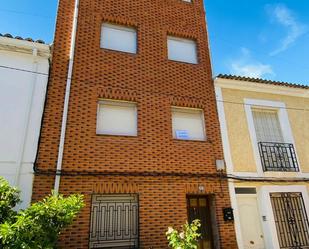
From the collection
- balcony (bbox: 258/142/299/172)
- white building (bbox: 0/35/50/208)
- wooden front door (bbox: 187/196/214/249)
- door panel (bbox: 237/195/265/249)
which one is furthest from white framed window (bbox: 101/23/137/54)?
door panel (bbox: 237/195/265/249)

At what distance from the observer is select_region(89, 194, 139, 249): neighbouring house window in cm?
649

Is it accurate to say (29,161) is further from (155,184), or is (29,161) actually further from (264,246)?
(264,246)

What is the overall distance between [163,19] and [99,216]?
7.18 meters

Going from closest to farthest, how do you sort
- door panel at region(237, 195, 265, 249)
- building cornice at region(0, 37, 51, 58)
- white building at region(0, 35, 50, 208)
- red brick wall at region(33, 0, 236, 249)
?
white building at region(0, 35, 50, 208), red brick wall at region(33, 0, 236, 249), building cornice at region(0, 37, 51, 58), door panel at region(237, 195, 265, 249)

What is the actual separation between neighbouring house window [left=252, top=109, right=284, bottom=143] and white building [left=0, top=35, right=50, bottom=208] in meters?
7.29

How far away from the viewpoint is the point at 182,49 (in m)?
9.73

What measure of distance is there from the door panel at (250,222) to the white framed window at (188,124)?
2.35 m

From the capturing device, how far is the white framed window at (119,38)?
8672mm

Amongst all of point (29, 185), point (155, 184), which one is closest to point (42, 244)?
point (29, 185)

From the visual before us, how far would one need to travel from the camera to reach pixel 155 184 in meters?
7.27

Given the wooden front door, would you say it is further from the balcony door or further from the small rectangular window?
the balcony door

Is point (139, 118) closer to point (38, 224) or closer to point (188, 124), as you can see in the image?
point (188, 124)

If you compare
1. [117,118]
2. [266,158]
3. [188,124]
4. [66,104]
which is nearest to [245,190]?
[266,158]

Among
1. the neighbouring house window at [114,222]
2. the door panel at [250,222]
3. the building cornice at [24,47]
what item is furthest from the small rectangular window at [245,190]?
the building cornice at [24,47]
